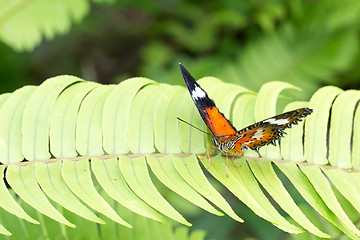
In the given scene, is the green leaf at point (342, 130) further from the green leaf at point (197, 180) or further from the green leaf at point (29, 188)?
the green leaf at point (29, 188)

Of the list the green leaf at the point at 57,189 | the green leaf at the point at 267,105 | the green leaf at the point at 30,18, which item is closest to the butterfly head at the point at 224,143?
the green leaf at the point at 267,105

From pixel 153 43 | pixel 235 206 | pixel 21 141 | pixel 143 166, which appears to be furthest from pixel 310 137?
pixel 153 43

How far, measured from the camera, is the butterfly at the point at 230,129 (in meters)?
1.19

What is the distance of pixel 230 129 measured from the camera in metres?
1.29

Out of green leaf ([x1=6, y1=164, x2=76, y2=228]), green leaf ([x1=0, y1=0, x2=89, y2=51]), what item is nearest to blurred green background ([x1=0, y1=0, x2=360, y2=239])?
green leaf ([x1=0, y1=0, x2=89, y2=51])

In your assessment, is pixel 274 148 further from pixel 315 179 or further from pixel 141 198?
pixel 141 198

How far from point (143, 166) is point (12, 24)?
146cm

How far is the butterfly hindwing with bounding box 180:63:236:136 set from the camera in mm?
1249

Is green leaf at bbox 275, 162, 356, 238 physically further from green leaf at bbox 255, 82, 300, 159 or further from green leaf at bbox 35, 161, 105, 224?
green leaf at bbox 35, 161, 105, 224

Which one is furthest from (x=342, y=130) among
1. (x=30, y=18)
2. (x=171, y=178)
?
(x=30, y=18)

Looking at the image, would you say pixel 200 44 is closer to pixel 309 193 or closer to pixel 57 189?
pixel 309 193

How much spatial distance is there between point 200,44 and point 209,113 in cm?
186

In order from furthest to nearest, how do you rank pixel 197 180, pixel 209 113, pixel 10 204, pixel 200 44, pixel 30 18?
pixel 200 44, pixel 30 18, pixel 209 113, pixel 197 180, pixel 10 204

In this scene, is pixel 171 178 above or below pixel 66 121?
below
